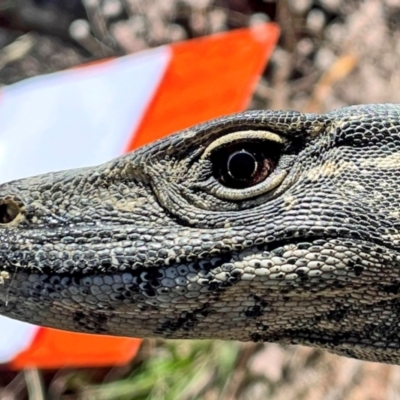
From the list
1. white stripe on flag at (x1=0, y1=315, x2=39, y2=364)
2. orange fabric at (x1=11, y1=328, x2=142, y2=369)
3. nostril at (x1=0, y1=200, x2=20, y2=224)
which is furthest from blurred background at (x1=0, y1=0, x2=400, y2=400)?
nostril at (x1=0, y1=200, x2=20, y2=224)

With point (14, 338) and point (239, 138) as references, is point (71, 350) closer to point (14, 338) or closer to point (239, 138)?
point (14, 338)

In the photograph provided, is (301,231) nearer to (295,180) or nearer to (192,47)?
(295,180)

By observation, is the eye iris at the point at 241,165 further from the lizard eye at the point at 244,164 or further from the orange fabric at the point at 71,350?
the orange fabric at the point at 71,350

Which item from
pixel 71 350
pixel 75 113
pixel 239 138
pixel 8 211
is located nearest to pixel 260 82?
pixel 75 113

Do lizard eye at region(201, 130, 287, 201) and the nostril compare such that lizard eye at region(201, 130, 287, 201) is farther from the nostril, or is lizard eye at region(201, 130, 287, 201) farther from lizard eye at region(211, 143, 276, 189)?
the nostril

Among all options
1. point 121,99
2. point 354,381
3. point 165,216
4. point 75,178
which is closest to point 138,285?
point 165,216

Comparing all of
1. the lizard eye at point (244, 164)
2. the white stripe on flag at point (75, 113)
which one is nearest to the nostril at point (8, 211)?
the lizard eye at point (244, 164)
